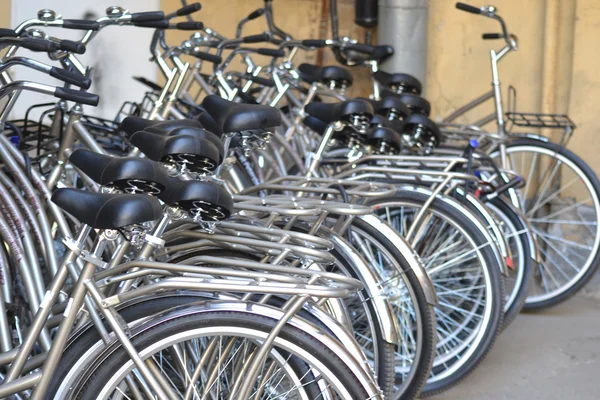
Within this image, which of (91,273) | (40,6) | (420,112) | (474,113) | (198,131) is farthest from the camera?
(474,113)

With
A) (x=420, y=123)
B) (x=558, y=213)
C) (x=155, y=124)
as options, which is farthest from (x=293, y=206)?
(x=558, y=213)

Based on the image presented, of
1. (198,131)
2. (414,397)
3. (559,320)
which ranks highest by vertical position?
(198,131)

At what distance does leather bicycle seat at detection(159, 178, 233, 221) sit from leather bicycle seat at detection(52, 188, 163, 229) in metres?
0.11

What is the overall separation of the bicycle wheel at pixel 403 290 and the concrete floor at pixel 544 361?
38cm

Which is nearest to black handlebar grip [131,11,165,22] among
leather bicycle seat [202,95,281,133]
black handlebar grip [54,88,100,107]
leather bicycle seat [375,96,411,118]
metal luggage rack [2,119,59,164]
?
leather bicycle seat [202,95,281,133]

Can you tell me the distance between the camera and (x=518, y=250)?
4.82 meters

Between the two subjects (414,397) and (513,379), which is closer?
(414,397)

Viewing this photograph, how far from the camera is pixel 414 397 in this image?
3662 mm

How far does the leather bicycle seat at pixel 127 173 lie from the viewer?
2.22m

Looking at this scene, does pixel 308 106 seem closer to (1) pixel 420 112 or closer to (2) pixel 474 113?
(1) pixel 420 112

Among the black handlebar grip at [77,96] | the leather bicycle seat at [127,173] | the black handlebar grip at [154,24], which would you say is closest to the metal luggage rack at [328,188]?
the black handlebar grip at [154,24]

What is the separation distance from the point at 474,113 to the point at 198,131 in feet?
12.9

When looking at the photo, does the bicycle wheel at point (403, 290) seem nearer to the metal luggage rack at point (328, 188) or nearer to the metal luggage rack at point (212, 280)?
the metal luggage rack at point (328, 188)

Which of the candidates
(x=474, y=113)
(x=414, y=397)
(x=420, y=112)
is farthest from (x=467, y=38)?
(x=414, y=397)
